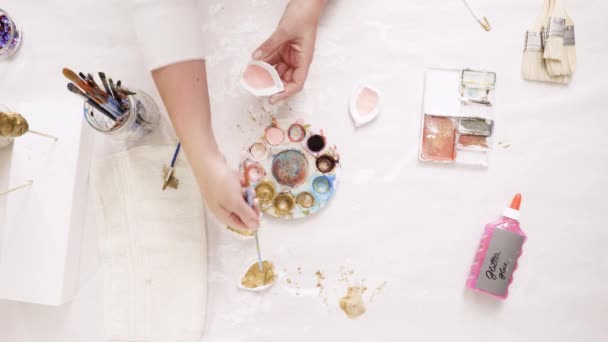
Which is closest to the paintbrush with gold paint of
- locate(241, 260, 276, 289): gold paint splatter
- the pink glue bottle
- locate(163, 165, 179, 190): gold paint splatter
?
locate(163, 165, 179, 190): gold paint splatter

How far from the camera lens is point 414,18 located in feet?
2.82

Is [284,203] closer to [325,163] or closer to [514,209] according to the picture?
[325,163]

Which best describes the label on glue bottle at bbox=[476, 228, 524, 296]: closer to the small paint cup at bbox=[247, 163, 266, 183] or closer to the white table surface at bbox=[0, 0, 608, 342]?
the white table surface at bbox=[0, 0, 608, 342]

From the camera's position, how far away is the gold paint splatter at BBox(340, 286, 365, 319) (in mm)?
814

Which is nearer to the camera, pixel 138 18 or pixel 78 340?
pixel 138 18

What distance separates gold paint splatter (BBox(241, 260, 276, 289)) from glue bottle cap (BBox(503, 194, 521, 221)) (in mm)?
449

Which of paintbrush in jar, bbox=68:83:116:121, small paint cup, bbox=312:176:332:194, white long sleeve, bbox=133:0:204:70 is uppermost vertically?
white long sleeve, bbox=133:0:204:70

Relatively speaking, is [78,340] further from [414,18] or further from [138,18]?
[414,18]

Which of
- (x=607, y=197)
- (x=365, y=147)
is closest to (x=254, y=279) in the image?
(x=365, y=147)

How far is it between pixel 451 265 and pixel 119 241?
63 cm

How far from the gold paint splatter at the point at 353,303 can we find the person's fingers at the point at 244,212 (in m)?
0.23

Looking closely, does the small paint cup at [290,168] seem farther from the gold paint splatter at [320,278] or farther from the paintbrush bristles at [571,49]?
the paintbrush bristles at [571,49]

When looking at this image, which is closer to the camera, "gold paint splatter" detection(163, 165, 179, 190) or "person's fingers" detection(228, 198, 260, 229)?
"person's fingers" detection(228, 198, 260, 229)

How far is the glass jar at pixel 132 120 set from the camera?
754 millimetres
